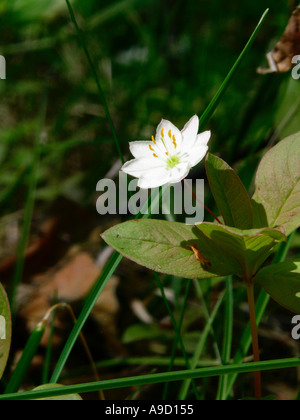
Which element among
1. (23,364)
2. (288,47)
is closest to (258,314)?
(23,364)

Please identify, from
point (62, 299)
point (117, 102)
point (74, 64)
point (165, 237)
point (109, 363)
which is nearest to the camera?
point (165, 237)

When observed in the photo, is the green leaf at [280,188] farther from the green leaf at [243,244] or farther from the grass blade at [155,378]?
the grass blade at [155,378]

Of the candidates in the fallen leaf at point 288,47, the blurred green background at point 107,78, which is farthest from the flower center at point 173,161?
the blurred green background at point 107,78

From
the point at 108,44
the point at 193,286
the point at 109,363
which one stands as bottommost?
the point at 109,363

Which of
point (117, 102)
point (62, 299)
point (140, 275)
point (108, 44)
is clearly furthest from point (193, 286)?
point (108, 44)

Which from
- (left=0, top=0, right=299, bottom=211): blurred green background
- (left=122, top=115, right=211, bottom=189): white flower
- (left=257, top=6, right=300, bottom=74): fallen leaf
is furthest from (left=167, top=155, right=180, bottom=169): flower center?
(left=0, top=0, right=299, bottom=211): blurred green background

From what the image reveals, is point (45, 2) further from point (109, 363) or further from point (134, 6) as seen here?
point (109, 363)
